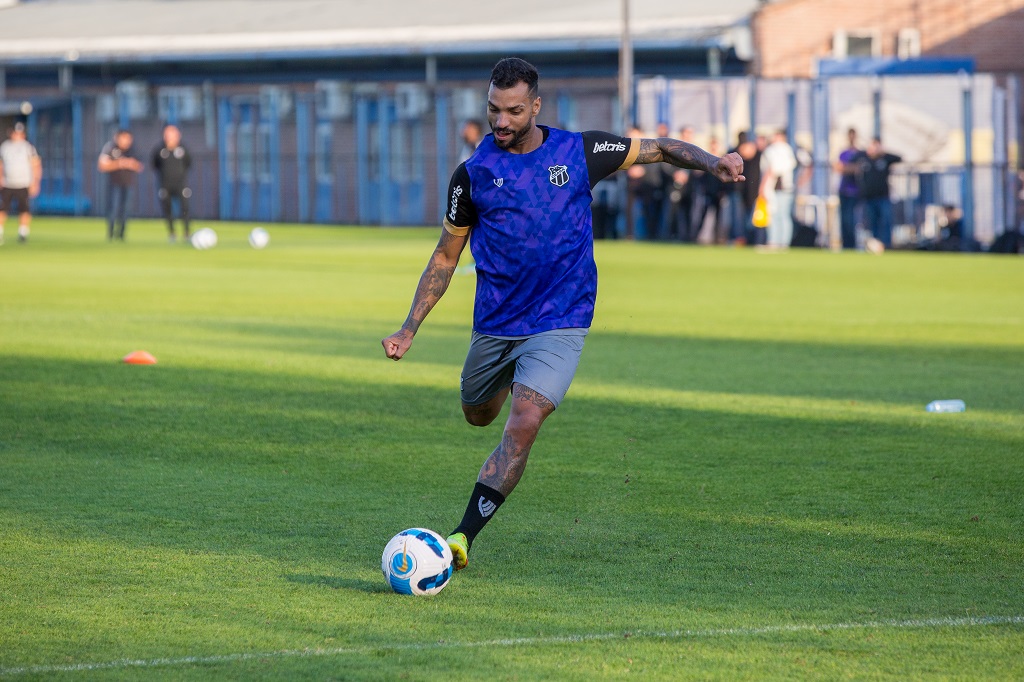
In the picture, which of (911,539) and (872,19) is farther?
(872,19)

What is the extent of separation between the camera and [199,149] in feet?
165

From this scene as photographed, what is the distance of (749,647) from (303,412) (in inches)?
235

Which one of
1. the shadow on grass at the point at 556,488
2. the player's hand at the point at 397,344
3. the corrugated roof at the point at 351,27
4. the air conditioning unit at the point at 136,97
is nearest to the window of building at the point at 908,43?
the corrugated roof at the point at 351,27

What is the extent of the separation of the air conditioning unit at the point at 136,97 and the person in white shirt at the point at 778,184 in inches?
986

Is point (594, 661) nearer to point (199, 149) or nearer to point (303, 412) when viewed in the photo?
point (303, 412)

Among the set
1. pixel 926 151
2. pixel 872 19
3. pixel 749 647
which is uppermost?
pixel 872 19

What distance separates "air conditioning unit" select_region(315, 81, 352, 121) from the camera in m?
46.7

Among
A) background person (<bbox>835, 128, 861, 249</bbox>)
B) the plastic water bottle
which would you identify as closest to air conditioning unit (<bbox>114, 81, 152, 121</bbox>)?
background person (<bbox>835, 128, 861, 249</bbox>)

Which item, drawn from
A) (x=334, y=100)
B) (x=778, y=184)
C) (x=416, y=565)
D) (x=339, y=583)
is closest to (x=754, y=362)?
(x=339, y=583)

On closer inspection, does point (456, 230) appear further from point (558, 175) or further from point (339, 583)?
point (339, 583)

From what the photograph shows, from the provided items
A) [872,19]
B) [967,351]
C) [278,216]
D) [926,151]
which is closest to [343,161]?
[278,216]

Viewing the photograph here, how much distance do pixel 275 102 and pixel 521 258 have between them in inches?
1681

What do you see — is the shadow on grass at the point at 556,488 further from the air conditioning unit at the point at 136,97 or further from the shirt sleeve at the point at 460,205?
→ the air conditioning unit at the point at 136,97

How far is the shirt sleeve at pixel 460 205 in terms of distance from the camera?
265 inches
